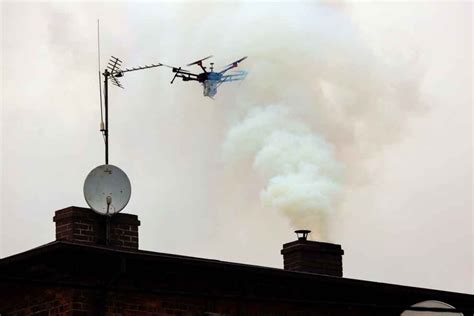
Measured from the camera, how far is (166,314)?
63.9ft

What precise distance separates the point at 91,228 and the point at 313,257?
5204 millimetres

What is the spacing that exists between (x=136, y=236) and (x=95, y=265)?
Result: 2.81m

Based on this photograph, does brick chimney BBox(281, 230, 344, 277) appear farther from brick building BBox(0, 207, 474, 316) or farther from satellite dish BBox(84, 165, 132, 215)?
satellite dish BBox(84, 165, 132, 215)

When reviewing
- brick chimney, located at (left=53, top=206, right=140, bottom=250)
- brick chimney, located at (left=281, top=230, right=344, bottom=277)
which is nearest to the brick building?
brick chimney, located at (left=53, top=206, right=140, bottom=250)

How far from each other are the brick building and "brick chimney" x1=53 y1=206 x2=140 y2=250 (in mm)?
18

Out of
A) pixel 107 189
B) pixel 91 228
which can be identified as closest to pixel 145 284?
pixel 91 228

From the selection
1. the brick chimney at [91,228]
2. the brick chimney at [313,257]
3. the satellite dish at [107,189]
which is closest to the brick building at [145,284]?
the brick chimney at [91,228]

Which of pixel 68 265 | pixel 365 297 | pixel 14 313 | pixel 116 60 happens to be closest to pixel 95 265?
pixel 68 265

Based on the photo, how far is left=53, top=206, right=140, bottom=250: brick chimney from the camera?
2059 cm

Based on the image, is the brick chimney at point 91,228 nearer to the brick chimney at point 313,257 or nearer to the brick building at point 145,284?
the brick building at point 145,284

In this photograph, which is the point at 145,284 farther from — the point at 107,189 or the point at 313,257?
the point at 313,257

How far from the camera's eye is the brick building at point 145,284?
724 inches

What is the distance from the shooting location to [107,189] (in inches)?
826

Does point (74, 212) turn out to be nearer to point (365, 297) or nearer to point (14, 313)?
point (14, 313)
